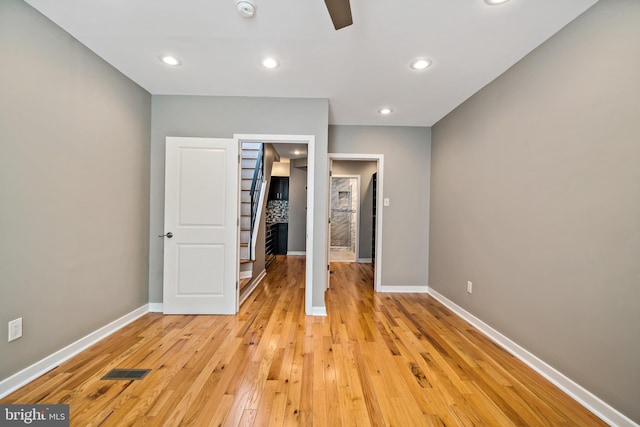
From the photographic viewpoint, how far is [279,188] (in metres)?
7.21

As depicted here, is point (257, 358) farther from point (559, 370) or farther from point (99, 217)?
point (559, 370)

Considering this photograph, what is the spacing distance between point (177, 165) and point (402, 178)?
10.1 feet

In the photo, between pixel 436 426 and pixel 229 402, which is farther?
pixel 229 402

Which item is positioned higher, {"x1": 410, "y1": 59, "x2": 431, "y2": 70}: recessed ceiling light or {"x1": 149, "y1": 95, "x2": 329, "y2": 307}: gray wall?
{"x1": 410, "y1": 59, "x2": 431, "y2": 70}: recessed ceiling light

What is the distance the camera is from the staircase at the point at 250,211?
3.87 m

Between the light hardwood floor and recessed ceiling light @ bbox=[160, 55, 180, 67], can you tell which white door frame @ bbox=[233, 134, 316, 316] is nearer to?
the light hardwood floor

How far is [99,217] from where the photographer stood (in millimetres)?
2242

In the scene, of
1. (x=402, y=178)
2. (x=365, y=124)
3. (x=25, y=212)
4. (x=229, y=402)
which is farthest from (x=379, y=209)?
(x=25, y=212)

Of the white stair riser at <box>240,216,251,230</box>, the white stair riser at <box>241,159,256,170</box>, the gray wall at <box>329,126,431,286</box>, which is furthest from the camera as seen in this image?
the white stair riser at <box>241,159,256,170</box>

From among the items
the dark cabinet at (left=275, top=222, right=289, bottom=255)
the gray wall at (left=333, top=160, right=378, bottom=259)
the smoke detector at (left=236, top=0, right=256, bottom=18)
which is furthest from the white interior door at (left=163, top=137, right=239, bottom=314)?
the dark cabinet at (left=275, top=222, right=289, bottom=255)

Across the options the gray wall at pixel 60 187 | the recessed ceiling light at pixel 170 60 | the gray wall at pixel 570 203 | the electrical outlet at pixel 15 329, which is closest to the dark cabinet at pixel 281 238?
the gray wall at pixel 60 187

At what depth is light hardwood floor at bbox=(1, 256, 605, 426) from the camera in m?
1.42

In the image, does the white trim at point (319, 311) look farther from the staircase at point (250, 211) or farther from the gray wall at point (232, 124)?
the staircase at point (250, 211)

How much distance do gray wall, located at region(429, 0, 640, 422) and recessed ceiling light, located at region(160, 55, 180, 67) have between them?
3.01m
